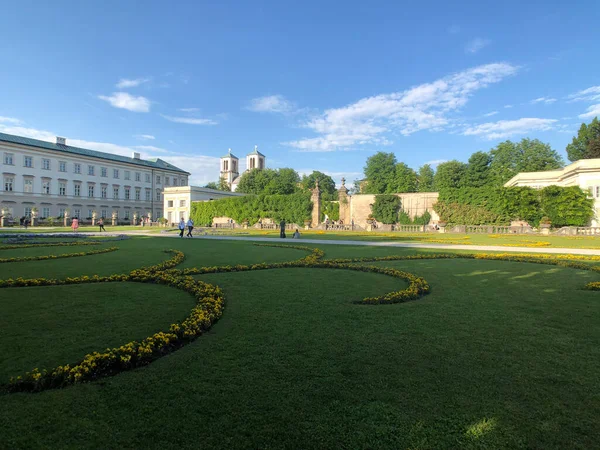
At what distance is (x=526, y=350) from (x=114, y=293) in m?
6.51

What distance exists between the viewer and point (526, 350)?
163 inches

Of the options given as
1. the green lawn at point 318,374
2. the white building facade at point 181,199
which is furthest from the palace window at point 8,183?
the green lawn at point 318,374

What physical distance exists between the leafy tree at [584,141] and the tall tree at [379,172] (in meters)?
25.7

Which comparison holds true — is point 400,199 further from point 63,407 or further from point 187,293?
point 63,407

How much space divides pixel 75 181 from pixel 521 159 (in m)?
70.3

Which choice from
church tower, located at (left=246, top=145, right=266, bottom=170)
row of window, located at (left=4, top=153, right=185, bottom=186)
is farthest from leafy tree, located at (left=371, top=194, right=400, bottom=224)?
church tower, located at (left=246, top=145, right=266, bottom=170)

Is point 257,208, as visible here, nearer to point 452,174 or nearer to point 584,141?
point 452,174

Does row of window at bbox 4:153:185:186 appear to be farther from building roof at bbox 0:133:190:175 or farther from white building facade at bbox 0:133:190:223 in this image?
building roof at bbox 0:133:190:175

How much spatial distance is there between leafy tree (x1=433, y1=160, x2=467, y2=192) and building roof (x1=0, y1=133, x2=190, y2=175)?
168 ft

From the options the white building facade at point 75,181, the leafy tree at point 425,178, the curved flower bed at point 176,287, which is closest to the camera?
the curved flower bed at point 176,287

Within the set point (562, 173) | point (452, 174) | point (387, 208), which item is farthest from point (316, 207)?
point (562, 173)

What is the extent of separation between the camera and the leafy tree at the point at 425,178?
70.1 m

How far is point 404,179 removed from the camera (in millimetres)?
58781

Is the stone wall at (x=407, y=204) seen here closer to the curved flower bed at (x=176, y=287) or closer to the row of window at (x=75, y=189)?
the curved flower bed at (x=176, y=287)
